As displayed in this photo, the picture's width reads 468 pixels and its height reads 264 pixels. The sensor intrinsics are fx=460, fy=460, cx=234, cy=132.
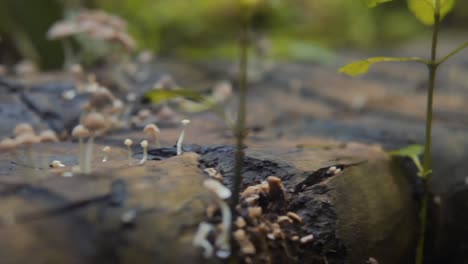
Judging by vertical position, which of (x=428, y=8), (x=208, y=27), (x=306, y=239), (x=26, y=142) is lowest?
(x=306, y=239)

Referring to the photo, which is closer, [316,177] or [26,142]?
[26,142]

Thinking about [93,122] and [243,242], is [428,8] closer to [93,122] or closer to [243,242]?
[243,242]

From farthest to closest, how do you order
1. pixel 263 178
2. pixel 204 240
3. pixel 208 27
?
pixel 208 27, pixel 263 178, pixel 204 240

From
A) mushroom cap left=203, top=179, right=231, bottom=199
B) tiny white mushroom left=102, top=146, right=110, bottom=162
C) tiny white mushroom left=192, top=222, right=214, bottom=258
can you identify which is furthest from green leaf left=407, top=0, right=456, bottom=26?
tiny white mushroom left=102, top=146, right=110, bottom=162

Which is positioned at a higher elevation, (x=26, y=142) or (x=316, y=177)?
(x=26, y=142)

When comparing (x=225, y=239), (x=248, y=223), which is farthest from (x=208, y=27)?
(x=225, y=239)

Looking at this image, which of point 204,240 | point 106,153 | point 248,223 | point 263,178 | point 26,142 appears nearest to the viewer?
point 204,240
